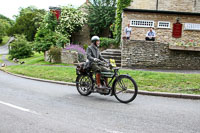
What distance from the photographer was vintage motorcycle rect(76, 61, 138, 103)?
20.5 ft

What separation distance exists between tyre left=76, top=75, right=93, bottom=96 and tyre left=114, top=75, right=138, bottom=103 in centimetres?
108

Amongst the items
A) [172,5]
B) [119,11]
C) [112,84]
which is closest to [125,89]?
[112,84]

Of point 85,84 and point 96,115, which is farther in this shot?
point 85,84

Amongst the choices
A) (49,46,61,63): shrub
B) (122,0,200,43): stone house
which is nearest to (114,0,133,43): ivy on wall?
(122,0,200,43): stone house

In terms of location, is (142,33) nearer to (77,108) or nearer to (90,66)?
(90,66)

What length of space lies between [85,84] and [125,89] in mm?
1653

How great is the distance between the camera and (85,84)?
24.2 feet

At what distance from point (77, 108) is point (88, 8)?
27.6 meters

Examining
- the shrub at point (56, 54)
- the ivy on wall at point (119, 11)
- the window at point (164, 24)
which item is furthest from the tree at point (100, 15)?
the shrub at point (56, 54)

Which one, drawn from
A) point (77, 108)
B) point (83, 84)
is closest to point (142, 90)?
point (83, 84)

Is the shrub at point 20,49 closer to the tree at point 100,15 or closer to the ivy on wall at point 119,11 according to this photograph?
the tree at point 100,15

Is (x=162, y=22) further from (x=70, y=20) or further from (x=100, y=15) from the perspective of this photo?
(x=70, y=20)

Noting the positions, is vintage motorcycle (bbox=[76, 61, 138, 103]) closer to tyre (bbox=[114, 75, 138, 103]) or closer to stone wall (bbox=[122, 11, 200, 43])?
tyre (bbox=[114, 75, 138, 103])

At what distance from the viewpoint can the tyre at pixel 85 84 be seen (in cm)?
726
